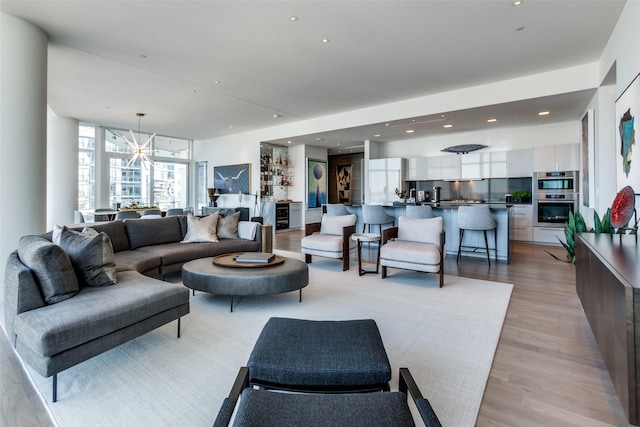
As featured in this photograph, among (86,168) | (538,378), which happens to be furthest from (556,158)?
(86,168)

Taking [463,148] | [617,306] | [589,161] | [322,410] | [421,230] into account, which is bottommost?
[322,410]

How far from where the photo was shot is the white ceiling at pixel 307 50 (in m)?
3.28

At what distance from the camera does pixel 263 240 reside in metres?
4.87

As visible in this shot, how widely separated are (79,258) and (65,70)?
412 centimetres

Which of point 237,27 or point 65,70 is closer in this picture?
point 237,27

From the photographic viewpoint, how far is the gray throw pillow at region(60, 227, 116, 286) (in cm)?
236

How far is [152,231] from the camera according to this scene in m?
4.33

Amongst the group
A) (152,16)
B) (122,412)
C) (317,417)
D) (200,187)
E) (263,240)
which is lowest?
(122,412)

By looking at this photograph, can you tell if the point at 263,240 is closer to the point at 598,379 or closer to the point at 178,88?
the point at 178,88

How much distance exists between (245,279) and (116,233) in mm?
2078

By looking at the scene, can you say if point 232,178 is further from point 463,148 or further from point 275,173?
point 463,148

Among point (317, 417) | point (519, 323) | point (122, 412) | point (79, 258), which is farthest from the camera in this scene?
point (519, 323)

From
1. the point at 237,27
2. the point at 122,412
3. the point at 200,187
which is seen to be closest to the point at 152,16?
the point at 237,27

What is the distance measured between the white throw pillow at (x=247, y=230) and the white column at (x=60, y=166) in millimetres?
5586
